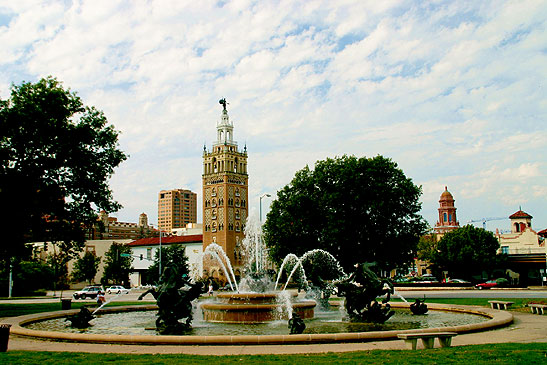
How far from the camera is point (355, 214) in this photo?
42.5m

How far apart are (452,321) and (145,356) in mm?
12379

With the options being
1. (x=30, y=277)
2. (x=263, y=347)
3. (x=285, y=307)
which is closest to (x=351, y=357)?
(x=263, y=347)

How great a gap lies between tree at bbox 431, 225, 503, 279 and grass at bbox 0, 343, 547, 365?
2527 inches

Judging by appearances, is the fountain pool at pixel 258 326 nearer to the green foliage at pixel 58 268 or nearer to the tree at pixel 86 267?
the green foliage at pixel 58 268

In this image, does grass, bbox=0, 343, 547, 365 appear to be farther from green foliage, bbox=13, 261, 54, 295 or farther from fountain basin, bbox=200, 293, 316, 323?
green foliage, bbox=13, 261, 54, 295

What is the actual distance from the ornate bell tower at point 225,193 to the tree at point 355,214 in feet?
193

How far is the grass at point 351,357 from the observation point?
32.0 feet

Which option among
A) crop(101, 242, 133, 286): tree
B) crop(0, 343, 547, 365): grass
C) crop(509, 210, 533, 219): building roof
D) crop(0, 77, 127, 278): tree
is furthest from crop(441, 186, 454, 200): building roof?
crop(0, 343, 547, 365): grass

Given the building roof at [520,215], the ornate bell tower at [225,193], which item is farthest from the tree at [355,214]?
the building roof at [520,215]

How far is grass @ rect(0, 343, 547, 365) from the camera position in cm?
975

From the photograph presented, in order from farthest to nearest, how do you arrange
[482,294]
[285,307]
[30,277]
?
[30,277] < [482,294] < [285,307]

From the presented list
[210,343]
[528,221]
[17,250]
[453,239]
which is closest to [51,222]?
[17,250]

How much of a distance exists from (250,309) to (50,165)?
15838mm

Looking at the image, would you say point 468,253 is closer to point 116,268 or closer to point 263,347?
point 116,268
